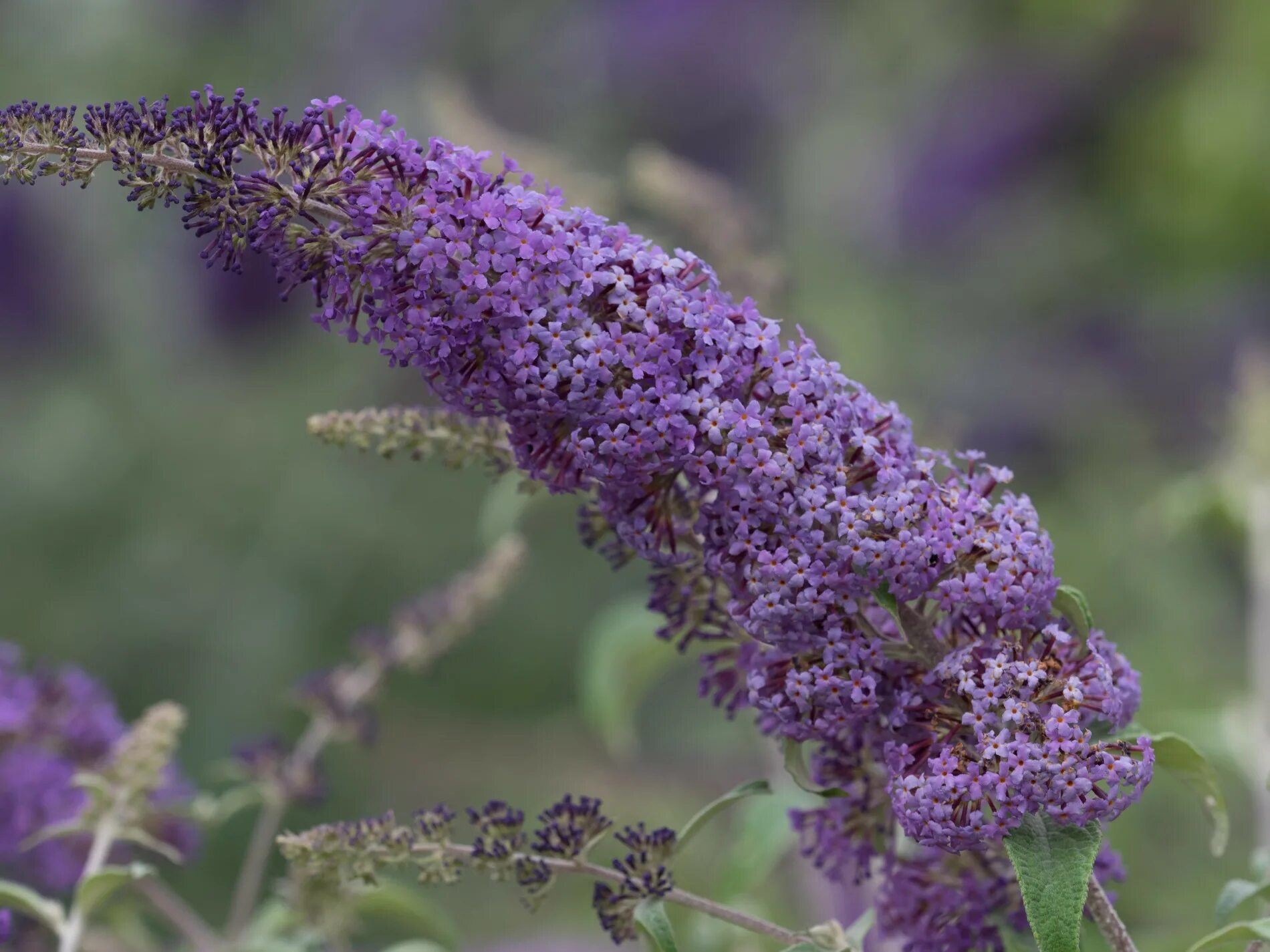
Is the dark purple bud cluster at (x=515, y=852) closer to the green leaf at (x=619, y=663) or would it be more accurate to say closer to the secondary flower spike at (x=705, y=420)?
the secondary flower spike at (x=705, y=420)

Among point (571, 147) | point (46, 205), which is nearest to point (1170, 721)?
point (571, 147)

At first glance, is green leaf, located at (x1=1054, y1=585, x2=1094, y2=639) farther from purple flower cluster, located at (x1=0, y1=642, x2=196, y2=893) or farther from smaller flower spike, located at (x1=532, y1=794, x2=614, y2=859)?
purple flower cluster, located at (x1=0, y1=642, x2=196, y2=893)

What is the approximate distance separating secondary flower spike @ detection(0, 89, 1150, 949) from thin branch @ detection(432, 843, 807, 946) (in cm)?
13

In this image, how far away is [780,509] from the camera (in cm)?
89

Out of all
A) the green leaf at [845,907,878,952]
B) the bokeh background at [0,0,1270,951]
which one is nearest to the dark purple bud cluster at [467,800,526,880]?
the green leaf at [845,907,878,952]

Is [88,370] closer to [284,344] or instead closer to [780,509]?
[284,344]

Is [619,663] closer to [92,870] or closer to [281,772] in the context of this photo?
[281,772]

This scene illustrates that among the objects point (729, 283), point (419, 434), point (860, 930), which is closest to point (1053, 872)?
point (860, 930)

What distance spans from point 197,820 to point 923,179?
14.1 ft

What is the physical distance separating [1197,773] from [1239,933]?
14 cm

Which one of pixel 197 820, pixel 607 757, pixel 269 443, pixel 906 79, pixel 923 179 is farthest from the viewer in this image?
pixel 923 179

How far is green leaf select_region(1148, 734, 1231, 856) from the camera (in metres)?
0.95

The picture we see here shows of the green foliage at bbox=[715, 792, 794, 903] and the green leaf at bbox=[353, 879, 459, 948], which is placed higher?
the green foliage at bbox=[715, 792, 794, 903]

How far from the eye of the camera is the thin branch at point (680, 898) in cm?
95
